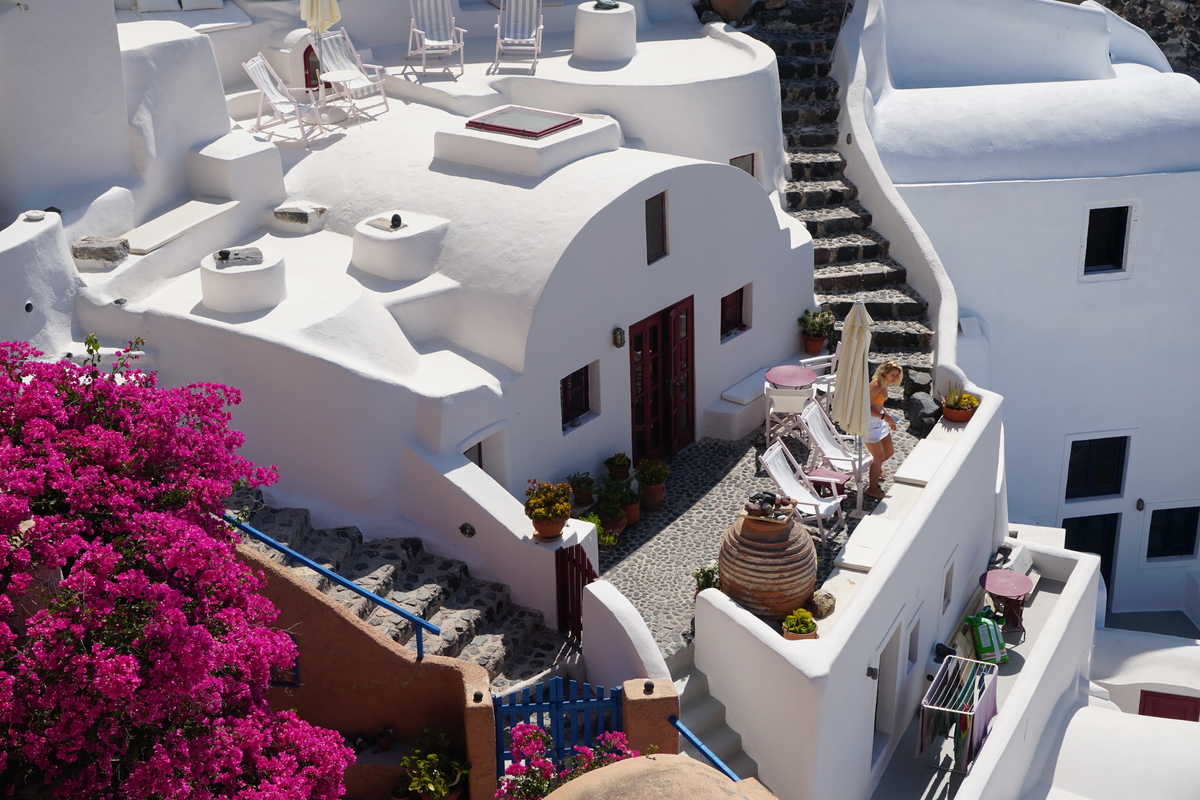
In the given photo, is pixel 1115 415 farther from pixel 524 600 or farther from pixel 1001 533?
pixel 524 600

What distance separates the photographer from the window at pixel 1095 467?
2266cm

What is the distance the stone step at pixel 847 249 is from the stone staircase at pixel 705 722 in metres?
9.12

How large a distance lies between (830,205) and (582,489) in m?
8.66

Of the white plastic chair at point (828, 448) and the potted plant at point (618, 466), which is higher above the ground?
the white plastic chair at point (828, 448)

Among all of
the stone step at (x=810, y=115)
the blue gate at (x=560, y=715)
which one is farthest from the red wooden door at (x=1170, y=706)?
the blue gate at (x=560, y=715)

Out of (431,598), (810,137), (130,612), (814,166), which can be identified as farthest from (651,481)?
(810,137)

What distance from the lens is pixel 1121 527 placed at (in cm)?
2297

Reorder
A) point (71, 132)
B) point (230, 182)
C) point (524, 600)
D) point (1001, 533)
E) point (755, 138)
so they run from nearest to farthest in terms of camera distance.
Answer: point (524, 600), point (71, 132), point (230, 182), point (1001, 533), point (755, 138)

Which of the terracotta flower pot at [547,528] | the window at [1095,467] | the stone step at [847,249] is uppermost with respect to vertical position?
the stone step at [847,249]

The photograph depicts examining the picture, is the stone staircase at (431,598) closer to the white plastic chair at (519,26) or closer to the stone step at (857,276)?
the stone step at (857,276)

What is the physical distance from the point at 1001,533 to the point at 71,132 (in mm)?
13674

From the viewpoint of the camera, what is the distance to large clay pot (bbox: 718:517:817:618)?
41.6 feet

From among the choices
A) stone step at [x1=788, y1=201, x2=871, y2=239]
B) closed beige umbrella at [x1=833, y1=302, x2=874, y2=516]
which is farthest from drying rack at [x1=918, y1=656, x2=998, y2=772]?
stone step at [x1=788, y1=201, x2=871, y2=239]

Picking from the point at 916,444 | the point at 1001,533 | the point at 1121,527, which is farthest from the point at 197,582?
the point at 1121,527
